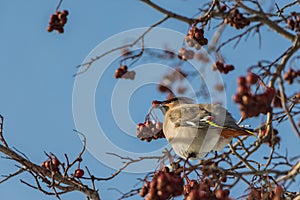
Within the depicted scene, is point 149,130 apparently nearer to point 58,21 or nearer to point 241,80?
point 58,21

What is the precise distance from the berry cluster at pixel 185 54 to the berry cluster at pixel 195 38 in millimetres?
93

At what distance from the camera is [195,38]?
161 inches

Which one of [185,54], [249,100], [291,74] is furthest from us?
[185,54]

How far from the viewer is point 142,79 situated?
197 inches

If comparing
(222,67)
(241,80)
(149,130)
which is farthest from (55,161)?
(241,80)

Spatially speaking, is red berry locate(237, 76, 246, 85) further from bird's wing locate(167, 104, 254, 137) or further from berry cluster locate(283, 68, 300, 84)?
bird's wing locate(167, 104, 254, 137)

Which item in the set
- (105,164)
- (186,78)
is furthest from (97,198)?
(186,78)

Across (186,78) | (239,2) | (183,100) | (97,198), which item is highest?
(183,100)

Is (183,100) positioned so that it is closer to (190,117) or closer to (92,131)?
(190,117)

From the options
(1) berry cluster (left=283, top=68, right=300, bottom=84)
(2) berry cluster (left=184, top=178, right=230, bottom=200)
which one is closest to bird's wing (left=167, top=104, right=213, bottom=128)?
(1) berry cluster (left=283, top=68, right=300, bottom=84)

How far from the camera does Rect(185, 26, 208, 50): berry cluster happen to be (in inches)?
160

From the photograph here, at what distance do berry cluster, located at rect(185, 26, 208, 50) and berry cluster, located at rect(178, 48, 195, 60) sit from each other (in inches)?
3.7

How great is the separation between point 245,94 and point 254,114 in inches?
5.4

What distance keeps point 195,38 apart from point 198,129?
0.94 m
